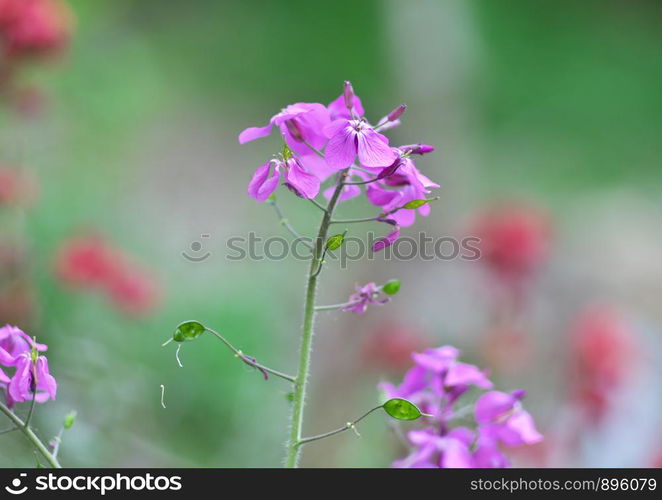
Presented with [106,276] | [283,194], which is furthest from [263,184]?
[283,194]

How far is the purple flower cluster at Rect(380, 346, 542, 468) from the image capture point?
29.5 inches

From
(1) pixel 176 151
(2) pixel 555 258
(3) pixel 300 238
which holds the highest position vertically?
(1) pixel 176 151

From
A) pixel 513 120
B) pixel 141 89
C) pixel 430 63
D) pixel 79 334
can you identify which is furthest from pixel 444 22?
pixel 513 120

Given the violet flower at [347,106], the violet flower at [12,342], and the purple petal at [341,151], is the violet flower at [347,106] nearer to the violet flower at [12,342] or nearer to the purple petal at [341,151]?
the purple petal at [341,151]

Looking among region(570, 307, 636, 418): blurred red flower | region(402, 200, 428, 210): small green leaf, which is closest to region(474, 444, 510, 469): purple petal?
region(402, 200, 428, 210): small green leaf

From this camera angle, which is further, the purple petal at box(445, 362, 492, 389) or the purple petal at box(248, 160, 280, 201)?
the purple petal at box(445, 362, 492, 389)

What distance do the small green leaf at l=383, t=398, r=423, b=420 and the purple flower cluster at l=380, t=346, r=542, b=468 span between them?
0.38ft

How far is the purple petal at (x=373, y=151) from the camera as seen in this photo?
64cm

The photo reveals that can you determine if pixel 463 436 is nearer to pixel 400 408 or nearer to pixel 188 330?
pixel 400 408

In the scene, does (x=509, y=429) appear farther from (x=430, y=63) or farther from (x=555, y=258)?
(x=430, y=63)

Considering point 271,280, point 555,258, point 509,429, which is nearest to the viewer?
point 509,429

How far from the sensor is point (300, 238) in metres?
0.67

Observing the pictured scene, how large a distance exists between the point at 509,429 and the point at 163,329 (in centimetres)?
145

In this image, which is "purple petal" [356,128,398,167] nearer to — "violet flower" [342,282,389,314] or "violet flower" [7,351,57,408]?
"violet flower" [342,282,389,314]
